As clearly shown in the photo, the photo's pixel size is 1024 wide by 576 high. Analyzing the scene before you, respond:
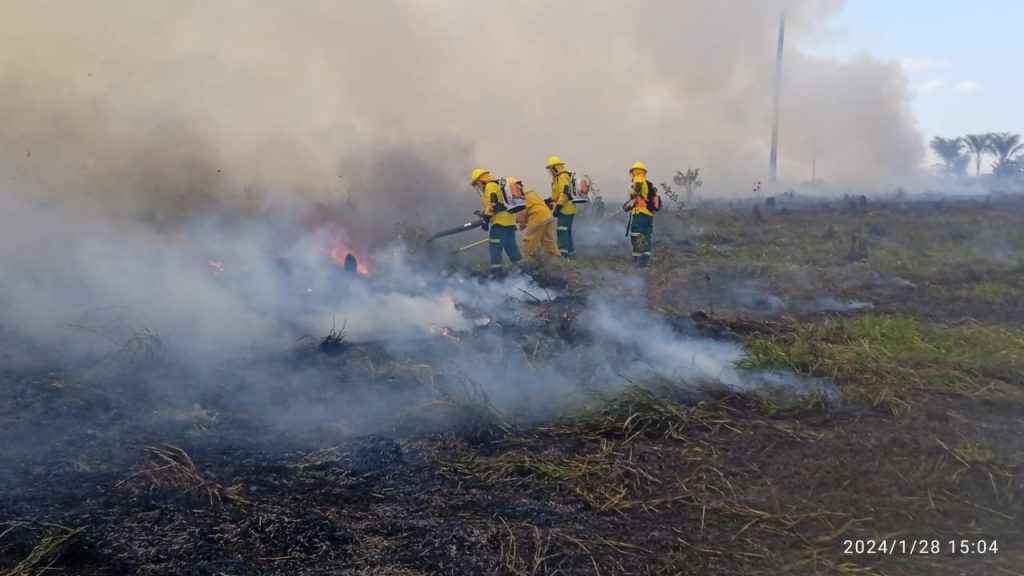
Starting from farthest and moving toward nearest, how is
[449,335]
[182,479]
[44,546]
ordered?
[449,335] < [182,479] < [44,546]

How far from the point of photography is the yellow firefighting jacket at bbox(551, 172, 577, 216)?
13.8 metres

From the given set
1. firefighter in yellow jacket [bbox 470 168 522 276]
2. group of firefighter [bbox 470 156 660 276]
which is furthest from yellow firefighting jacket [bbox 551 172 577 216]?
firefighter in yellow jacket [bbox 470 168 522 276]

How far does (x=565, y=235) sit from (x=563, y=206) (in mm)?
532

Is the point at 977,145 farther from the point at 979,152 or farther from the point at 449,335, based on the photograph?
the point at 449,335

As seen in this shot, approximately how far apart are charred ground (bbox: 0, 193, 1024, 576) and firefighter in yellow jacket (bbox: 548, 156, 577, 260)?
649 centimetres

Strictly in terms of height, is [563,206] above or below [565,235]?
above

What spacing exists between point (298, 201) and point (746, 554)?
32.6 ft

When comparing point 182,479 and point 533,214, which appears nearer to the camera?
point 182,479

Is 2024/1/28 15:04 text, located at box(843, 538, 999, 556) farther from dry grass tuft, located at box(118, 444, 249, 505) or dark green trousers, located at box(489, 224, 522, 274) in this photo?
dark green trousers, located at box(489, 224, 522, 274)

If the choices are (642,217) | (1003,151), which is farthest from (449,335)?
(1003,151)

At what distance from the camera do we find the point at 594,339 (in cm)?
683

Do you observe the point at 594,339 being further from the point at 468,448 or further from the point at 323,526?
the point at 323,526

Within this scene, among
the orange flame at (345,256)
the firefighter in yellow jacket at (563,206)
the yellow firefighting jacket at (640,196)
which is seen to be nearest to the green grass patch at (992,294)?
the yellow firefighting jacket at (640,196)

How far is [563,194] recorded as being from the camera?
13.8m
